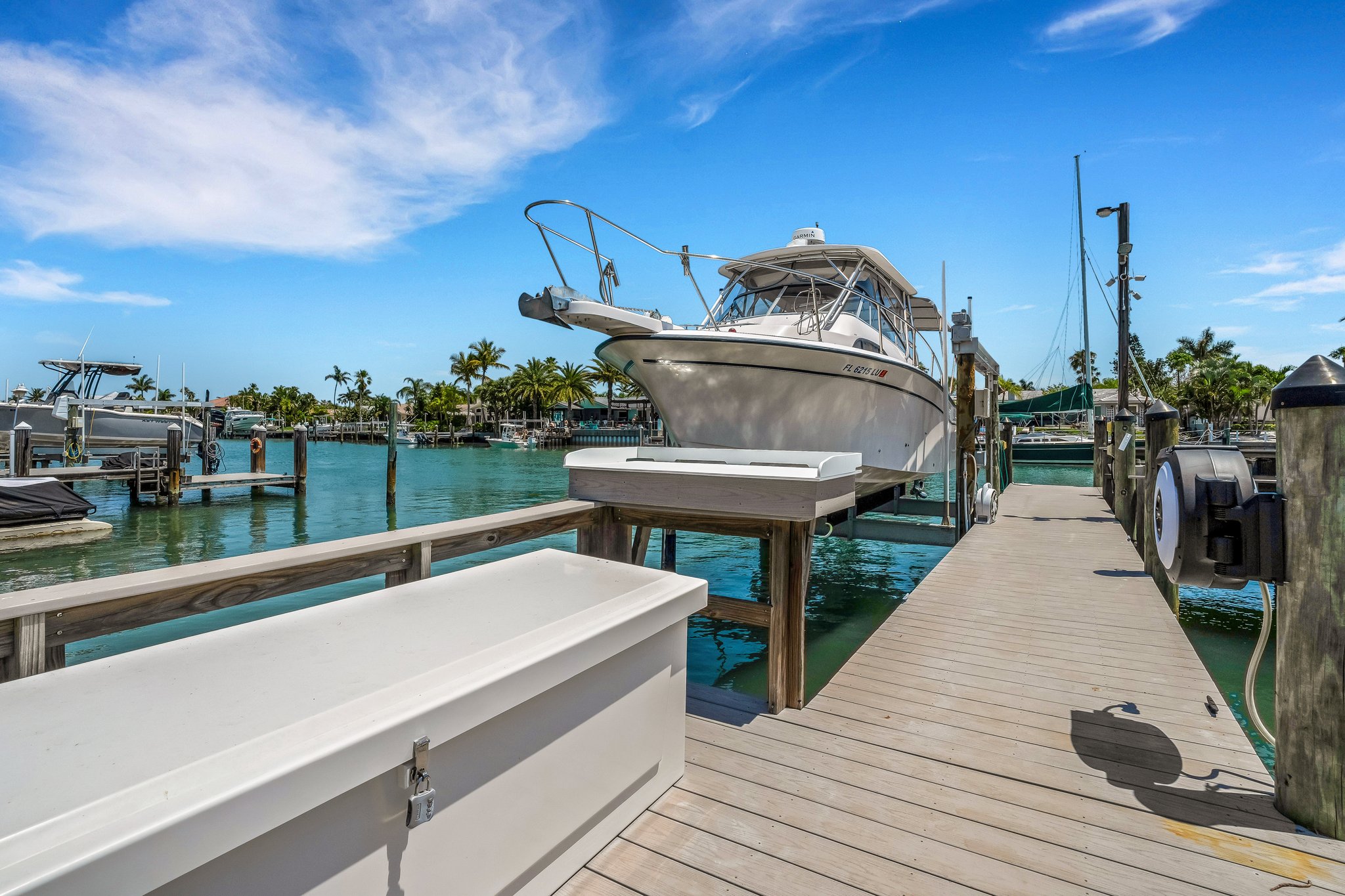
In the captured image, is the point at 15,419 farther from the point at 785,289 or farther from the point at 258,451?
the point at 785,289

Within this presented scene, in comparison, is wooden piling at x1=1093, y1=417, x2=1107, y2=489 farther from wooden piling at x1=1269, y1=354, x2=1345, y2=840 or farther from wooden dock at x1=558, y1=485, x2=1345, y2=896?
wooden piling at x1=1269, y1=354, x2=1345, y2=840

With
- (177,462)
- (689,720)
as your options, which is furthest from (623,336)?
(177,462)

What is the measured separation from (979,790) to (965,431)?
723 centimetres

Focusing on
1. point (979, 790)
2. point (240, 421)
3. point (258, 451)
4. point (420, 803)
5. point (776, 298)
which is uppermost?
point (240, 421)

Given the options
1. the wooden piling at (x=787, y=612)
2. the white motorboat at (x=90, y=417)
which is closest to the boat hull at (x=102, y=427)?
the white motorboat at (x=90, y=417)

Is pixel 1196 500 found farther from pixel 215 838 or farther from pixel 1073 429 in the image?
pixel 1073 429

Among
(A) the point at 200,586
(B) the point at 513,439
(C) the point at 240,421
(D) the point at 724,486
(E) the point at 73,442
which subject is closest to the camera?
(A) the point at 200,586

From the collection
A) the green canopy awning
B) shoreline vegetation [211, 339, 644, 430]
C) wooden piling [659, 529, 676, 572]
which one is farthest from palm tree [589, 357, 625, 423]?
wooden piling [659, 529, 676, 572]

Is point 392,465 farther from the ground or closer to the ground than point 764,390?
closer to the ground

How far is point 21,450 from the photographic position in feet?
48.2

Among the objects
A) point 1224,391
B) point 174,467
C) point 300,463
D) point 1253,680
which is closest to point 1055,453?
point 1224,391

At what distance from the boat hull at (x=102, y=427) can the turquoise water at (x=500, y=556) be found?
4.62 m

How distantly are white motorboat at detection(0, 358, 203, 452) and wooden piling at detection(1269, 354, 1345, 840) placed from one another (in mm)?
32369

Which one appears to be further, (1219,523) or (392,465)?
(392,465)
